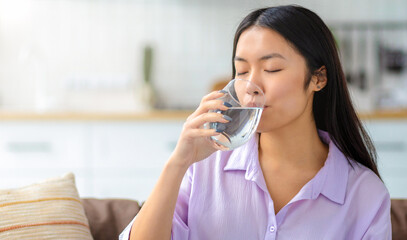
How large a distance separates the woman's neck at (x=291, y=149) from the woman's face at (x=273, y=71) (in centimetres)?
10

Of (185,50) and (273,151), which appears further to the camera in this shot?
(185,50)

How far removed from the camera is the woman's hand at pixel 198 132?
43.8 inches

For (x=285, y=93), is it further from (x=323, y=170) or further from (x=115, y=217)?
(x=115, y=217)

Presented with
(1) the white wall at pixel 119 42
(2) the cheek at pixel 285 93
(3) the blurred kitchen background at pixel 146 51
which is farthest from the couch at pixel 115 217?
(1) the white wall at pixel 119 42

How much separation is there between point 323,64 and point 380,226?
42 centimetres

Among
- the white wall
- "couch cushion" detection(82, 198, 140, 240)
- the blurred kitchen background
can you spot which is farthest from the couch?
the white wall

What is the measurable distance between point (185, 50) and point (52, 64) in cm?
99

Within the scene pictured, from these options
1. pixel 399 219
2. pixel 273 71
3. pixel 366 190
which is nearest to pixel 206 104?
pixel 273 71

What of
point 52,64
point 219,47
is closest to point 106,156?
point 52,64

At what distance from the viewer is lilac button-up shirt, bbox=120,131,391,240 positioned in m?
1.30

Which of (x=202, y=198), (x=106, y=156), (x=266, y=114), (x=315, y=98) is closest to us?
(x=266, y=114)

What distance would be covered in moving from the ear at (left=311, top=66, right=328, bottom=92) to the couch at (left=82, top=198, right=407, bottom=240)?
437mm

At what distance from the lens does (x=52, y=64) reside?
401 cm

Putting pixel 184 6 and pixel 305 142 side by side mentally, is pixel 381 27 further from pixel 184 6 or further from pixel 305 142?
pixel 305 142
